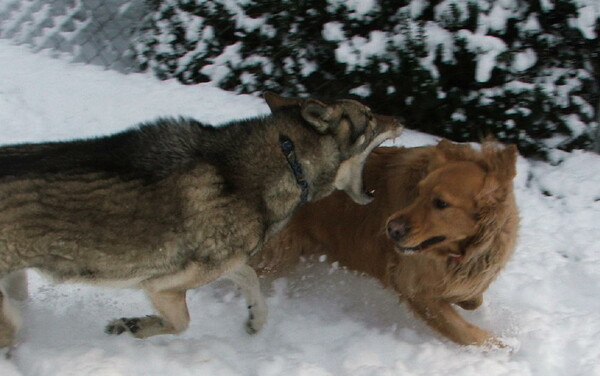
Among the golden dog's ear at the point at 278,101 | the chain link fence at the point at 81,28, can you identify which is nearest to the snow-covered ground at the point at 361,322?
the golden dog's ear at the point at 278,101

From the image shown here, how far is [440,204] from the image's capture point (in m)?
3.47

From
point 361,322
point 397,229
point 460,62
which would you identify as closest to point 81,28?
point 460,62

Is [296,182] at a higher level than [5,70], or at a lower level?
higher

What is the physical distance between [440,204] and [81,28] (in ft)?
20.9

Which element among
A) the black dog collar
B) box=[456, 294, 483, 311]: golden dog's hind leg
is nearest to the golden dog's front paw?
the black dog collar

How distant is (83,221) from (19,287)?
99 cm

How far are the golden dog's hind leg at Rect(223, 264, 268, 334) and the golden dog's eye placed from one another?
4.18ft

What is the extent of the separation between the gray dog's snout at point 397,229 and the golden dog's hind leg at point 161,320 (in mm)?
1243

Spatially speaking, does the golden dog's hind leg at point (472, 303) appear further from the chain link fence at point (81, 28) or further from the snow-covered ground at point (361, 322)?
the chain link fence at point (81, 28)

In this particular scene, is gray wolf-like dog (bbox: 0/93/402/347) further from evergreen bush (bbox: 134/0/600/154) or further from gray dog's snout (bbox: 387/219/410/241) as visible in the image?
evergreen bush (bbox: 134/0/600/154)

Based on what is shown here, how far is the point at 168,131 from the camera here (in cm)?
371

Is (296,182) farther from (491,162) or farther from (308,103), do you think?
(491,162)

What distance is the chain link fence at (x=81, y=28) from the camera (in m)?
7.98

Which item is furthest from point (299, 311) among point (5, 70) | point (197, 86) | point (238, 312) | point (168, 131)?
point (5, 70)
